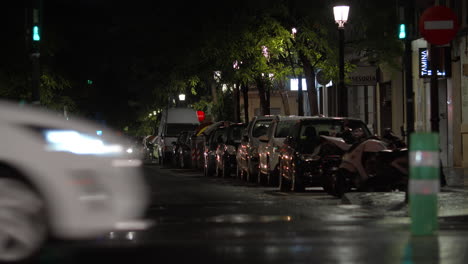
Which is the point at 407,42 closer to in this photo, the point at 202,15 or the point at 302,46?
the point at 302,46

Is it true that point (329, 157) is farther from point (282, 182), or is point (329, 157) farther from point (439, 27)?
point (439, 27)

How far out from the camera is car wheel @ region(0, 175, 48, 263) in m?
8.77

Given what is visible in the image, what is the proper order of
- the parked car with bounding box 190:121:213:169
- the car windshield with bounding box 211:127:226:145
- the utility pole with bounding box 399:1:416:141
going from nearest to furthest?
the utility pole with bounding box 399:1:416:141 → the car windshield with bounding box 211:127:226:145 → the parked car with bounding box 190:121:213:169

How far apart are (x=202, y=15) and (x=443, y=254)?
92.3 feet

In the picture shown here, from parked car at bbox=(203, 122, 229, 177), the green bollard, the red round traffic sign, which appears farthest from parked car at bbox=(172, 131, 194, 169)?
the green bollard

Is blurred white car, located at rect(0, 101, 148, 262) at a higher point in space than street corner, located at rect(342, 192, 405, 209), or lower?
higher

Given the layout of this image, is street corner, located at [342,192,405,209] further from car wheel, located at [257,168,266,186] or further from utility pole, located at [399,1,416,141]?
car wheel, located at [257,168,266,186]

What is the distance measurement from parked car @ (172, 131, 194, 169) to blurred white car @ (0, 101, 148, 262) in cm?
2903

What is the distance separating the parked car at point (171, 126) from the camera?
45.8 m

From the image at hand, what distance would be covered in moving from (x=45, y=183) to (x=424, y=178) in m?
4.27

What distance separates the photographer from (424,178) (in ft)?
36.3

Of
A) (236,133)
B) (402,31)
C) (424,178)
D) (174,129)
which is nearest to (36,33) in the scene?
(236,133)

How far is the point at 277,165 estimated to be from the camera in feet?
77.0

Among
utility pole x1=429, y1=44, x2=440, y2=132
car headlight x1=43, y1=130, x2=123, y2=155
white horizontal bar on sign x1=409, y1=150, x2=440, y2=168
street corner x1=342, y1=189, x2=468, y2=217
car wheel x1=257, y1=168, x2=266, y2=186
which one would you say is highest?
utility pole x1=429, y1=44, x2=440, y2=132
